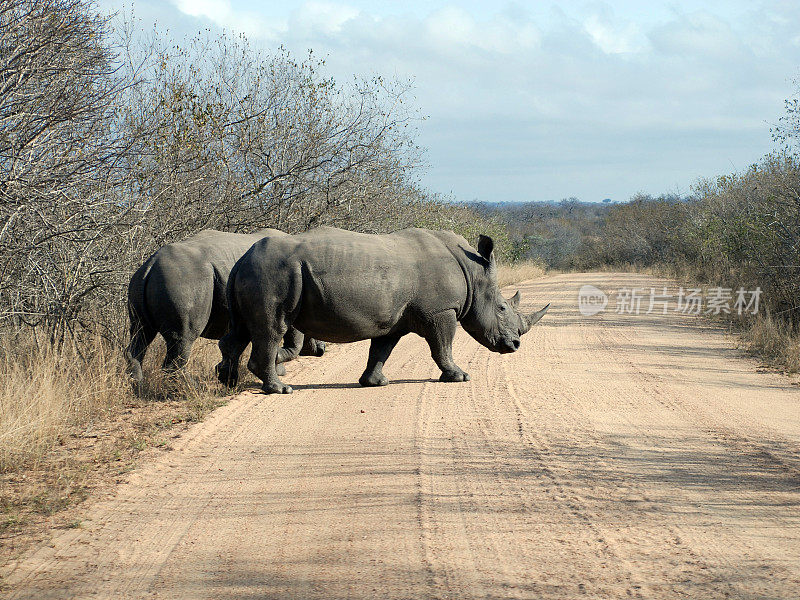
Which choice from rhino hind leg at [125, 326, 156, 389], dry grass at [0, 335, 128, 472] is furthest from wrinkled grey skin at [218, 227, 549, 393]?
dry grass at [0, 335, 128, 472]

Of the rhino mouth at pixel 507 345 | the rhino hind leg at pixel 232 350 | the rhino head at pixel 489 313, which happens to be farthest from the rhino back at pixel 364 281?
Answer: the rhino mouth at pixel 507 345

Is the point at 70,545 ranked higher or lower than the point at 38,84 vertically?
lower

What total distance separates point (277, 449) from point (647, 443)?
9.25 ft

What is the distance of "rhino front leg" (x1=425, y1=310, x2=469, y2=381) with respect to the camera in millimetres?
9117

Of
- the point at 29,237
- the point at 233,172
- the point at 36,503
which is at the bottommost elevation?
the point at 36,503

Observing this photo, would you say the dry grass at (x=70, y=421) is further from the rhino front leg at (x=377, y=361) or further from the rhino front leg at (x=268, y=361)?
the rhino front leg at (x=377, y=361)

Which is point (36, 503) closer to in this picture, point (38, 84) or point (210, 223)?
point (38, 84)

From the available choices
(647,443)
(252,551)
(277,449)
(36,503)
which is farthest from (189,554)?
(647,443)

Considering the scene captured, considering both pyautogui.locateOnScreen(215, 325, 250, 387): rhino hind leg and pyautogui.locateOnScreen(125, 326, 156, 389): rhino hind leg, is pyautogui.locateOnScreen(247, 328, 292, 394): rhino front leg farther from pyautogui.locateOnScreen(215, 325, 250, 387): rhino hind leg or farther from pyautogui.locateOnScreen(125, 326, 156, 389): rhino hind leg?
pyautogui.locateOnScreen(125, 326, 156, 389): rhino hind leg

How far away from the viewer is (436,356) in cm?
927

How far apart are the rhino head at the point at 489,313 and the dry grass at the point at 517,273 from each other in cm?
1671

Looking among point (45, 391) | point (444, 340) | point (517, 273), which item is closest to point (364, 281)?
point (444, 340)

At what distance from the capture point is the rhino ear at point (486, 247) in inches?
378

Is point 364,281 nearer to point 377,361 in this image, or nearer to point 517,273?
Answer: point 377,361
